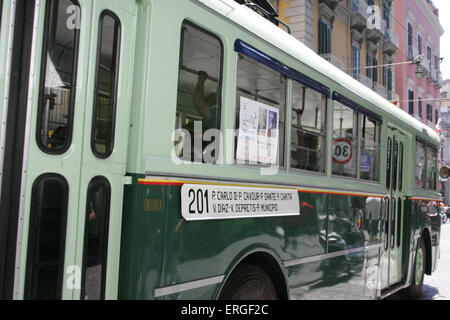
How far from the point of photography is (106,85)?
251 centimetres

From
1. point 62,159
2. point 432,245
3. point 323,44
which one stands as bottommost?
point 432,245

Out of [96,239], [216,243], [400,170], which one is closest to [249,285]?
[216,243]

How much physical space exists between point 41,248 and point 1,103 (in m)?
0.69

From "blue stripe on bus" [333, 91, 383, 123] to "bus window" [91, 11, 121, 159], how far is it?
113 inches

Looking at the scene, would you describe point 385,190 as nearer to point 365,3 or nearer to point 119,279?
point 119,279

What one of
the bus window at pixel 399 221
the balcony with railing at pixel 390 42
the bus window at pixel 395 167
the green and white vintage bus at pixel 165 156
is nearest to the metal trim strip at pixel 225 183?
the green and white vintage bus at pixel 165 156

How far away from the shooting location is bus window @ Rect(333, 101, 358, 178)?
4.85 meters

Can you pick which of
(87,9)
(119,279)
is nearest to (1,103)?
(87,9)

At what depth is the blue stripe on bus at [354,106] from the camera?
4905 millimetres

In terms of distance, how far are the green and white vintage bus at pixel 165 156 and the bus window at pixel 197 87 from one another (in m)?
0.01

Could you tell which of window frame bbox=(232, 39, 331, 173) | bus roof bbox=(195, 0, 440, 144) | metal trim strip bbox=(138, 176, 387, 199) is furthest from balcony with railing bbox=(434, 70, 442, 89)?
window frame bbox=(232, 39, 331, 173)

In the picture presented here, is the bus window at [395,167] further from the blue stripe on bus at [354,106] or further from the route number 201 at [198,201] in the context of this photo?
the route number 201 at [198,201]

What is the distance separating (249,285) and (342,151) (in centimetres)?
212

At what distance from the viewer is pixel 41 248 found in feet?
7.14
